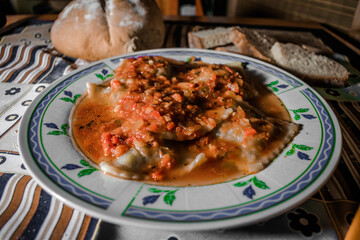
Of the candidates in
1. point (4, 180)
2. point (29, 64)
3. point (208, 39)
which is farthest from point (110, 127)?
point (208, 39)

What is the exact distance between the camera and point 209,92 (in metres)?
2.56

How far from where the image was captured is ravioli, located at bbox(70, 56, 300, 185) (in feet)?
6.23

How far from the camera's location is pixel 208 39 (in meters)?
4.14

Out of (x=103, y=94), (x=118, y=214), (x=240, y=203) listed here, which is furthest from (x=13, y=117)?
(x=240, y=203)

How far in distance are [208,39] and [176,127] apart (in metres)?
2.48

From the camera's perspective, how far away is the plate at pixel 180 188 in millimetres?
1389

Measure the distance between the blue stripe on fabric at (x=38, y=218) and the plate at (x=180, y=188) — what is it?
0.29 m

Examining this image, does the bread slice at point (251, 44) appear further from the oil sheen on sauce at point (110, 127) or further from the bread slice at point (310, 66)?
the oil sheen on sauce at point (110, 127)

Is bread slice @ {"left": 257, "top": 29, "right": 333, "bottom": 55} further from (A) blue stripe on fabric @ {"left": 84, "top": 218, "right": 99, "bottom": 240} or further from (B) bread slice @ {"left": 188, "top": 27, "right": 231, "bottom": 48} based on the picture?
(A) blue stripe on fabric @ {"left": 84, "top": 218, "right": 99, "bottom": 240}

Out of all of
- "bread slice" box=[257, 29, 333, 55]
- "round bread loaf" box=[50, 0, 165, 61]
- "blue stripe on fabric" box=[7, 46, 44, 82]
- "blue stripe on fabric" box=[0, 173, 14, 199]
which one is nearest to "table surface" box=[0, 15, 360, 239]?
"blue stripe on fabric" box=[0, 173, 14, 199]

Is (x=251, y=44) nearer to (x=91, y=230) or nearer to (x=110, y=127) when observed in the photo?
(x=110, y=127)

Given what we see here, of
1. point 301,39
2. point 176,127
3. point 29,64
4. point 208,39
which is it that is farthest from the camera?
point 301,39

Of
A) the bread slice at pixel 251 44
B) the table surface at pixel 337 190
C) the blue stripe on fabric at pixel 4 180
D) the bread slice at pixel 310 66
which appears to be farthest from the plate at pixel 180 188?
the bread slice at pixel 251 44

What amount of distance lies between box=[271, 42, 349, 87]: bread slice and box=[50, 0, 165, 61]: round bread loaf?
6.09ft
